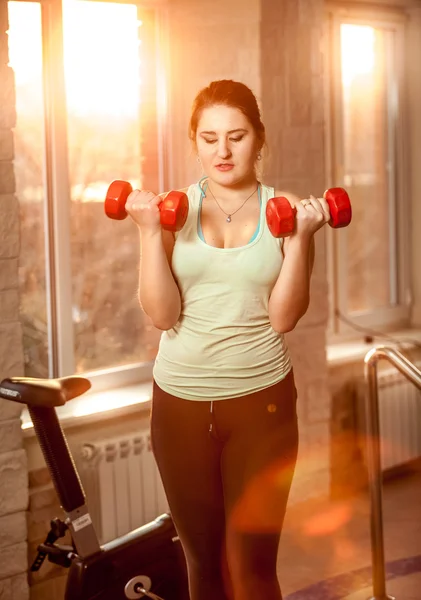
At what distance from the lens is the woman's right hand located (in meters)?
1.89

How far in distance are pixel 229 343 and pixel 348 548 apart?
172 centimetres

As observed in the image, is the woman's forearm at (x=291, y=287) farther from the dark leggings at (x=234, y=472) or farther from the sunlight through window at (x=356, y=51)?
the sunlight through window at (x=356, y=51)

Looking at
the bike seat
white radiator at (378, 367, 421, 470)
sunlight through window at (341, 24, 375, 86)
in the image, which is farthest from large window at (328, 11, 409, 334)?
the bike seat

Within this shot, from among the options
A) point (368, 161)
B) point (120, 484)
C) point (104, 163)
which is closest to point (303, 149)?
point (104, 163)

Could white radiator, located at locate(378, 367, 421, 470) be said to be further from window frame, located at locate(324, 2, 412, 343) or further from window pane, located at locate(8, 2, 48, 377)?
window pane, located at locate(8, 2, 48, 377)

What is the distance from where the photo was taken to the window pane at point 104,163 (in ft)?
10.5

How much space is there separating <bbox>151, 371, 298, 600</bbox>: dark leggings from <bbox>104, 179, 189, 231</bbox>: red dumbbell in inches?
15.4

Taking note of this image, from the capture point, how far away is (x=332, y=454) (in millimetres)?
3936

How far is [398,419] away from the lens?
4066 mm

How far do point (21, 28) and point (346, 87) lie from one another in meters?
1.72

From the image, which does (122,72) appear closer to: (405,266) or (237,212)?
(237,212)

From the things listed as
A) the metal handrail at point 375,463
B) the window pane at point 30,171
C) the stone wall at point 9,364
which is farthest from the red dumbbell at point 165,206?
the window pane at point 30,171

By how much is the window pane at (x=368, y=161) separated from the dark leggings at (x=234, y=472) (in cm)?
245

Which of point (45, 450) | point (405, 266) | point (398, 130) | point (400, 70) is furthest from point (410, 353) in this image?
point (45, 450)
